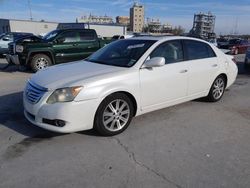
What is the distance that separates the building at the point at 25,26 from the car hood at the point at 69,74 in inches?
1865

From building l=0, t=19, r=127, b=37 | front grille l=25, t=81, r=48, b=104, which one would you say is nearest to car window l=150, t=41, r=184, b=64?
front grille l=25, t=81, r=48, b=104

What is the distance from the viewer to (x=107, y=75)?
13.8 feet

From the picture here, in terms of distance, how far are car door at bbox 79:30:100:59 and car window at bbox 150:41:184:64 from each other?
22.3 ft

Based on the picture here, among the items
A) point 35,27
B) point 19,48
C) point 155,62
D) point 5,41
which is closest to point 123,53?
point 155,62

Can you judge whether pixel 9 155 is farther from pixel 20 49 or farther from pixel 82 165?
pixel 20 49

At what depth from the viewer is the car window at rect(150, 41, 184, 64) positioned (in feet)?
16.1

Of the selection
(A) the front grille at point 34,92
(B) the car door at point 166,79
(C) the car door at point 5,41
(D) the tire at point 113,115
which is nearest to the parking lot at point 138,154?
(D) the tire at point 113,115

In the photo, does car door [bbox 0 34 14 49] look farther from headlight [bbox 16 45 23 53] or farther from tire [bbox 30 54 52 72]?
tire [bbox 30 54 52 72]

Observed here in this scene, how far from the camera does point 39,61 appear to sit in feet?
34.6

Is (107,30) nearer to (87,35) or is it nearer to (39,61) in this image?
(87,35)

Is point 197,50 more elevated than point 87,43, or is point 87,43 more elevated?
point 197,50

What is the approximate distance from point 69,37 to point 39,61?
1.61 metres

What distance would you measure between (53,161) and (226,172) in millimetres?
2158

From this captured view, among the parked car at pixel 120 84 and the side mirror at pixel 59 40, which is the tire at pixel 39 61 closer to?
the side mirror at pixel 59 40
